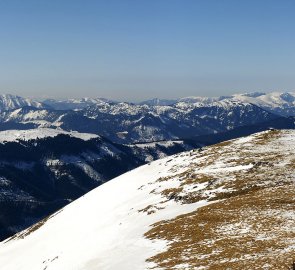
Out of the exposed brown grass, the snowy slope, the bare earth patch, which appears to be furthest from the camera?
the snowy slope

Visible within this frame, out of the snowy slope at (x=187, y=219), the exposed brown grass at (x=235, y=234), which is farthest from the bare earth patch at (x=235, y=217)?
the snowy slope at (x=187, y=219)

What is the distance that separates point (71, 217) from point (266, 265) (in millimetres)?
63171

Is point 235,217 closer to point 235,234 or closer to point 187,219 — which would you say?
point 235,234

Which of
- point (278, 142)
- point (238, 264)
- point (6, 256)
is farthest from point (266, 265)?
point (278, 142)

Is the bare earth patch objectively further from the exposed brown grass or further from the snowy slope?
the snowy slope

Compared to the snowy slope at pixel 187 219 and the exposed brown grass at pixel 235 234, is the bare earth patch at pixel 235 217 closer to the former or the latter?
the exposed brown grass at pixel 235 234

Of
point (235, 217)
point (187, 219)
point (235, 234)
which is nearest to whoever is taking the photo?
point (235, 234)

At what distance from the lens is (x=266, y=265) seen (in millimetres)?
31172

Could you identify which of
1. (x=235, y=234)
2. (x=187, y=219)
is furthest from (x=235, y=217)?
(x=187, y=219)

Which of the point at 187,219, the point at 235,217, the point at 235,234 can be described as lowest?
the point at 187,219

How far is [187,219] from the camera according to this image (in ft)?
169

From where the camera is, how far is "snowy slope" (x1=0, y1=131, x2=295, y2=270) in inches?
1495

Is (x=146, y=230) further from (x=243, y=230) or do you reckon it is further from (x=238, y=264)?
(x=238, y=264)

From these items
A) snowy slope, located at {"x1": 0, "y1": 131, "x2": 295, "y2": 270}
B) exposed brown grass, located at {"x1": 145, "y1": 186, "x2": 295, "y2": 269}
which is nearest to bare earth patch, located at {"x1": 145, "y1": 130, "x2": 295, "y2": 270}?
exposed brown grass, located at {"x1": 145, "y1": 186, "x2": 295, "y2": 269}
